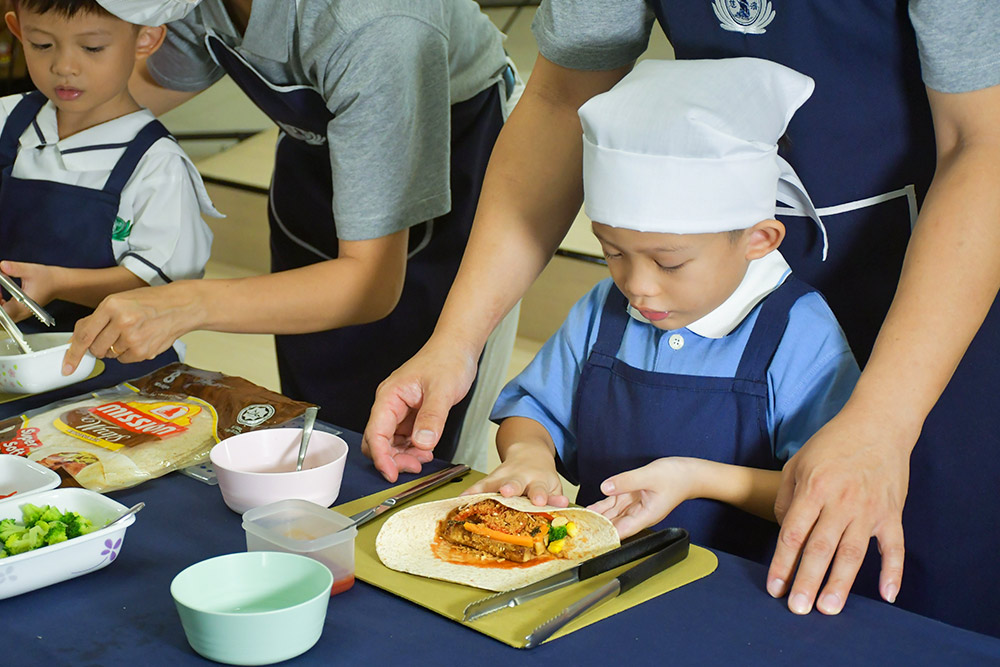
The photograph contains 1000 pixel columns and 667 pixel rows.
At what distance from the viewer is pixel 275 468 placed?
1.20 meters

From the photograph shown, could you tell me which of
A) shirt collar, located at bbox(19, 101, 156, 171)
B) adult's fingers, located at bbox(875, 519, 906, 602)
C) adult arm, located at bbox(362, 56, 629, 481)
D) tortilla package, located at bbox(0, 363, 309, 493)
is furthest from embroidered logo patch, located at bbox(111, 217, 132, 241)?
adult's fingers, located at bbox(875, 519, 906, 602)

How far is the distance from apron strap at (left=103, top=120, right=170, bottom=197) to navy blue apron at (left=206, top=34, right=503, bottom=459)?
0.60 feet

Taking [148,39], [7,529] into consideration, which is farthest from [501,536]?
[148,39]

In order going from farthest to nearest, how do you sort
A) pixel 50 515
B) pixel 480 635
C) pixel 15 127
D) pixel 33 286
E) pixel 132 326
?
1. pixel 15 127
2. pixel 33 286
3. pixel 132 326
4. pixel 50 515
5. pixel 480 635

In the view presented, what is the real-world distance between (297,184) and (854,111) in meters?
1.16

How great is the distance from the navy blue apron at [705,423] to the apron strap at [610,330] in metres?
0.02

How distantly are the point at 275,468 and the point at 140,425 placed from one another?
238mm

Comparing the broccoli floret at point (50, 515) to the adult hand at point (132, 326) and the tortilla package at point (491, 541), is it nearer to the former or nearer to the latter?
the tortilla package at point (491, 541)

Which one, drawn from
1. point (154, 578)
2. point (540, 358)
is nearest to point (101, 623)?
point (154, 578)

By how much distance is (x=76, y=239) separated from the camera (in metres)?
1.88

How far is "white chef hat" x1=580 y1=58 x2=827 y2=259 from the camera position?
116 cm

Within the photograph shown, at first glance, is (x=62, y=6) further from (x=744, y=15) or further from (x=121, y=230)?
(x=744, y=15)

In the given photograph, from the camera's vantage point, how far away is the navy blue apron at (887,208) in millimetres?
1242

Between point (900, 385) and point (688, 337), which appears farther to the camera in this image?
point (688, 337)
